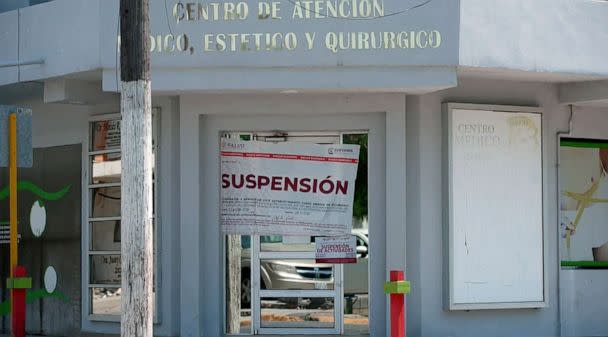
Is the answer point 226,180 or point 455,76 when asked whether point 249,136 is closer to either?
point 226,180

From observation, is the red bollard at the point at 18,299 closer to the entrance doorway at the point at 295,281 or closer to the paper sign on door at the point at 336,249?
the entrance doorway at the point at 295,281

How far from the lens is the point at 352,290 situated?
13.0 metres

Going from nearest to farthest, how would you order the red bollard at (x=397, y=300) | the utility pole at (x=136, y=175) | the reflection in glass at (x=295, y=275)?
the utility pole at (x=136, y=175), the red bollard at (x=397, y=300), the reflection in glass at (x=295, y=275)

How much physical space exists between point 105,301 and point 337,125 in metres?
3.78

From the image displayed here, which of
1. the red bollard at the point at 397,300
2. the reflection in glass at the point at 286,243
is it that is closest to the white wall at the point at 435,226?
the reflection in glass at the point at 286,243

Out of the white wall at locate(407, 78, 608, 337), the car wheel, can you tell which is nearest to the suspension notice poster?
the car wheel

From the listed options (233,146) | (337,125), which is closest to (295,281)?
(233,146)

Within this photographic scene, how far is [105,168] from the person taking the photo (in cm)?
1398

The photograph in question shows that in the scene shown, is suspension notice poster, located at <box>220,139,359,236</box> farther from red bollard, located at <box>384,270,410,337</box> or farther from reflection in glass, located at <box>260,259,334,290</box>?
red bollard, located at <box>384,270,410,337</box>

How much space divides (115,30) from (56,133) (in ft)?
10.4

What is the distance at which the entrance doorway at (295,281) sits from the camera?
42.7ft

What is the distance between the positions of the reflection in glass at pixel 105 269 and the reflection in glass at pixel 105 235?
0.13m

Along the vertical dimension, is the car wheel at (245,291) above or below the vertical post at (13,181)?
below

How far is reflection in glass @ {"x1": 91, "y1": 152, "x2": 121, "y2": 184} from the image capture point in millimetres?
13844
